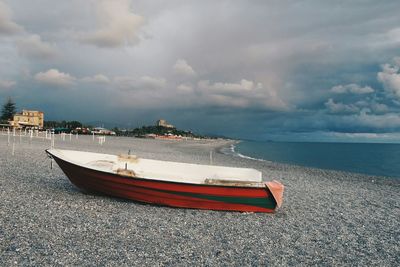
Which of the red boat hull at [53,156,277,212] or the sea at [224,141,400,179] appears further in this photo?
the sea at [224,141,400,179]

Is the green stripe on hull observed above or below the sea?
above

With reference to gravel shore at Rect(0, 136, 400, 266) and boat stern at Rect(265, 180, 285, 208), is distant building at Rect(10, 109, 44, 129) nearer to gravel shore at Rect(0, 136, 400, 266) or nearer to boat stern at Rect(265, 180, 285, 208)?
gravel shore at Rect(0, 136, 400, 266)

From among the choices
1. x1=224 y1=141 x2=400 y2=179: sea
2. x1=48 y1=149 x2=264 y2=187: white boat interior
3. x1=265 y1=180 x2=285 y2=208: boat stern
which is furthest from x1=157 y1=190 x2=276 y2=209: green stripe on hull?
x1=224 y1=141 x2=400 y2=179: sea

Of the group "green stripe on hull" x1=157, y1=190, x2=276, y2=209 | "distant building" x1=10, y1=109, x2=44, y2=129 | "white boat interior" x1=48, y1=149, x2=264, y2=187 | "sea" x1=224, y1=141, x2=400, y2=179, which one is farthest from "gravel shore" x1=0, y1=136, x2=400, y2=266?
"distant building" x1=10, y1=109, x2=44, y2=129

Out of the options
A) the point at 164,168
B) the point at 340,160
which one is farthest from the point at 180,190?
the point at 340,160

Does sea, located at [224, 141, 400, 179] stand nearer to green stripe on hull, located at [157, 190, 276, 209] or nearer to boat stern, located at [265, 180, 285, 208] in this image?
boat stern, located at [265, 180, 285, 208]

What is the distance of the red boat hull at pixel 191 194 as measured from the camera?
10.3 meters

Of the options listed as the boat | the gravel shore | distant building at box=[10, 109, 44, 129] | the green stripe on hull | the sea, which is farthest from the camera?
distant building at box=[10, 109, 44, 129]

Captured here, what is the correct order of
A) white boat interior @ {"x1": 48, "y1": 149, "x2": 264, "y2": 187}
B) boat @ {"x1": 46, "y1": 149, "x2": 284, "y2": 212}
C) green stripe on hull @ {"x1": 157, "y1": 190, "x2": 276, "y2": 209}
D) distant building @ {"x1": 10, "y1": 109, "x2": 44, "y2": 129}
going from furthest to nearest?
distant building @ {"x1": 10, "y1": 109, "x2": 44, "y2": 129}, white boat interior @ {"x1": 48, "y1": 149, "x2": 264, "y2": 187}, green stripe on hull @ {"x1": 157, "y1": 190, "x2": 276, "y2": 209}, boat @ {"x1": 46, "y1": 149, "x2": 284, "y2": 212}

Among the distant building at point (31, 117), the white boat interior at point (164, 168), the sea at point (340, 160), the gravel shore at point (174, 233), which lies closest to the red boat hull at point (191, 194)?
the gravel shore at point (174, 233)

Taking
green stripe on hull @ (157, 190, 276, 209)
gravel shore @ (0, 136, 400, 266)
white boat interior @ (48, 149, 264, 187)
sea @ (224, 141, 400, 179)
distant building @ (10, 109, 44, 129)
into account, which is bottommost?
sea @ (224, 141, 400, 179)

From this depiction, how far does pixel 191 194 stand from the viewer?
10.4 meters

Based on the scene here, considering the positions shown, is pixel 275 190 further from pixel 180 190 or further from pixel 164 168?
pixel 164 168

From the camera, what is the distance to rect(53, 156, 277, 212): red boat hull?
10320 mm
